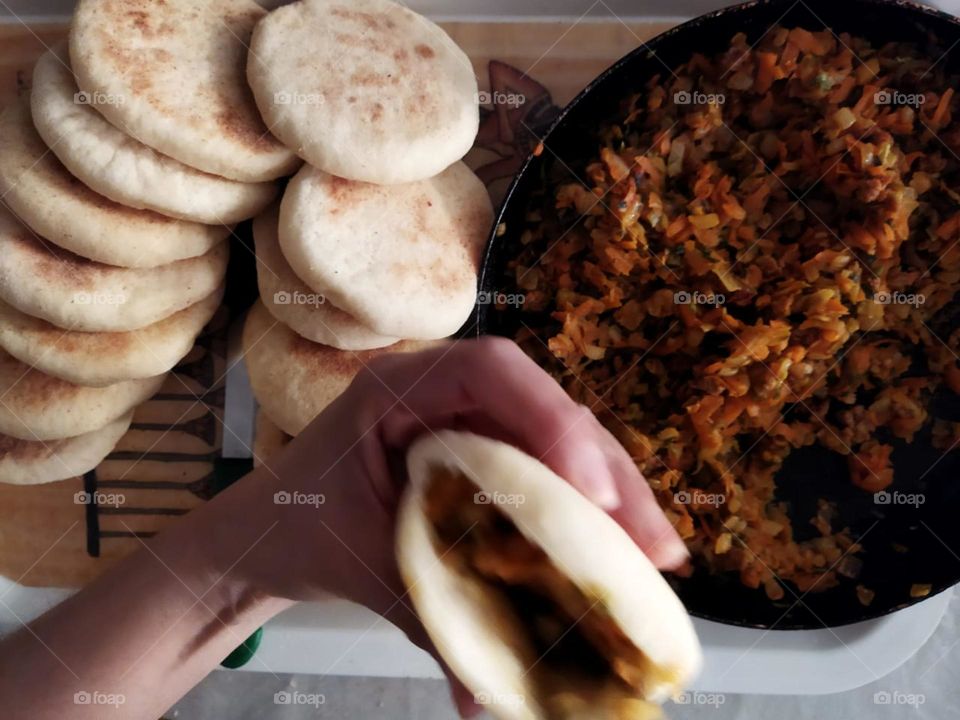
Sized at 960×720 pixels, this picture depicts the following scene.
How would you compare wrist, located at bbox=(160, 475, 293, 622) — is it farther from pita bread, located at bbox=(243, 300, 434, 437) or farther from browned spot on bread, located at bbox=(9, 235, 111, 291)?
browned spot on bread, located at bbox=(9, 235, 111, 291)

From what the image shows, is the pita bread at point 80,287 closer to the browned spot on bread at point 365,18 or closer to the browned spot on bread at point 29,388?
the browned spot on bread at point 29,388

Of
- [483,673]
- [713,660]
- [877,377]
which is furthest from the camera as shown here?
[713,660]

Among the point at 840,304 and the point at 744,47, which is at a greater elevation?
the point at 744,47

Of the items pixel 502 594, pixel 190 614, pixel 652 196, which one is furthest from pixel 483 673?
pixel 652 196

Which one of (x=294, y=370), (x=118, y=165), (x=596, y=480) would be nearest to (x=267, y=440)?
(x=294, y=370)

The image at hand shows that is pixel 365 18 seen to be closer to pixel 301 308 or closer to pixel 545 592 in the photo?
pixel 301 308

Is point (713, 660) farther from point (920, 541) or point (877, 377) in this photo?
point (877, 377)
